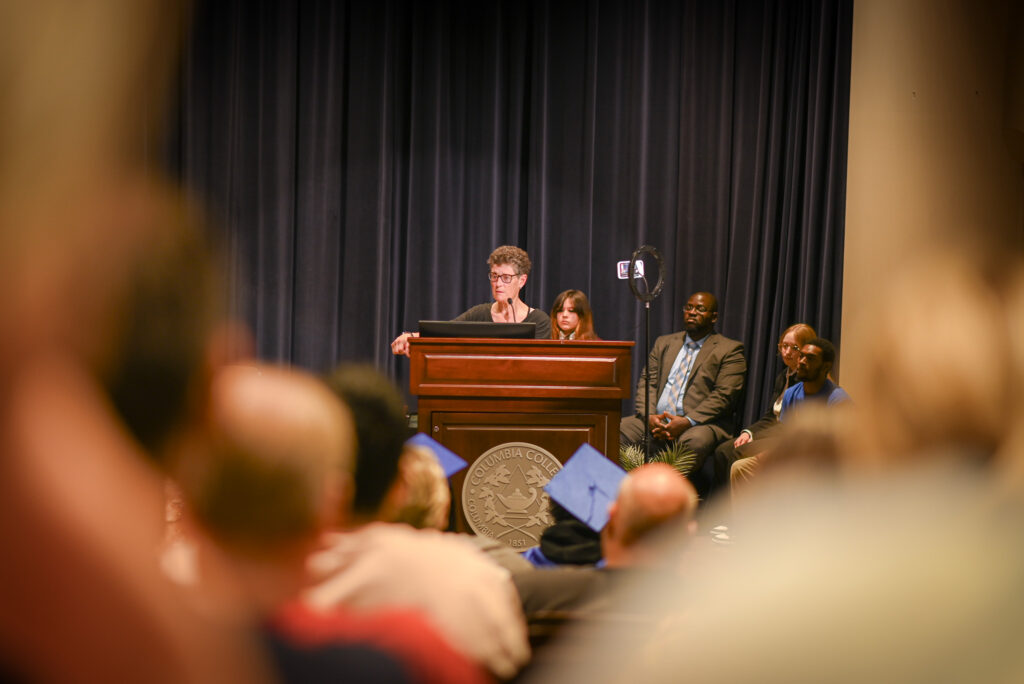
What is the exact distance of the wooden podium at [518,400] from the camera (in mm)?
3621

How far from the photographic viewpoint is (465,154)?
6672 millimetres

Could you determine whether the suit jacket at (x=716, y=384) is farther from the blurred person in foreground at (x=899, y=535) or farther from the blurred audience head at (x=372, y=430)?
the blurred person in foreground at (x=899, y=535)

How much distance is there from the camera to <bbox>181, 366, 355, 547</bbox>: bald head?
2.26ft

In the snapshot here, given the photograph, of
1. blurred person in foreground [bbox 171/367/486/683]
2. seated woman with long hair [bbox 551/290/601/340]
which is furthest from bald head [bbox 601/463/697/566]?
seated woman with long hair [bbox 551/290/601/340]

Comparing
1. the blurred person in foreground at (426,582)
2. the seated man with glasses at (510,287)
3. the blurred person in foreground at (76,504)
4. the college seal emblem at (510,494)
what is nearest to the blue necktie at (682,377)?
the seated man with glasses at (510,287)

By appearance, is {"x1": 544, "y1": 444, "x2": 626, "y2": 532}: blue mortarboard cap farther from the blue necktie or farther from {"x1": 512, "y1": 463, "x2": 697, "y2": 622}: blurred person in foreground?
the blue necktie

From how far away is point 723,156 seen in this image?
6410mm

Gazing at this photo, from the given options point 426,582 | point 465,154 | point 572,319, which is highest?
point 465,154

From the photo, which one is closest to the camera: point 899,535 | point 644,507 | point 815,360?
point 899,535

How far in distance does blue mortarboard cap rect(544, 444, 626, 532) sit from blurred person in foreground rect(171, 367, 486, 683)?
1.27 metres

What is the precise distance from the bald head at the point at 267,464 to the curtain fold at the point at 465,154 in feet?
19.0

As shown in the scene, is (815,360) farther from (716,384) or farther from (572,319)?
(572,319)

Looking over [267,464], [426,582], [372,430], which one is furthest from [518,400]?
[267,464]

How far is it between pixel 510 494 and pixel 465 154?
3.69 m
